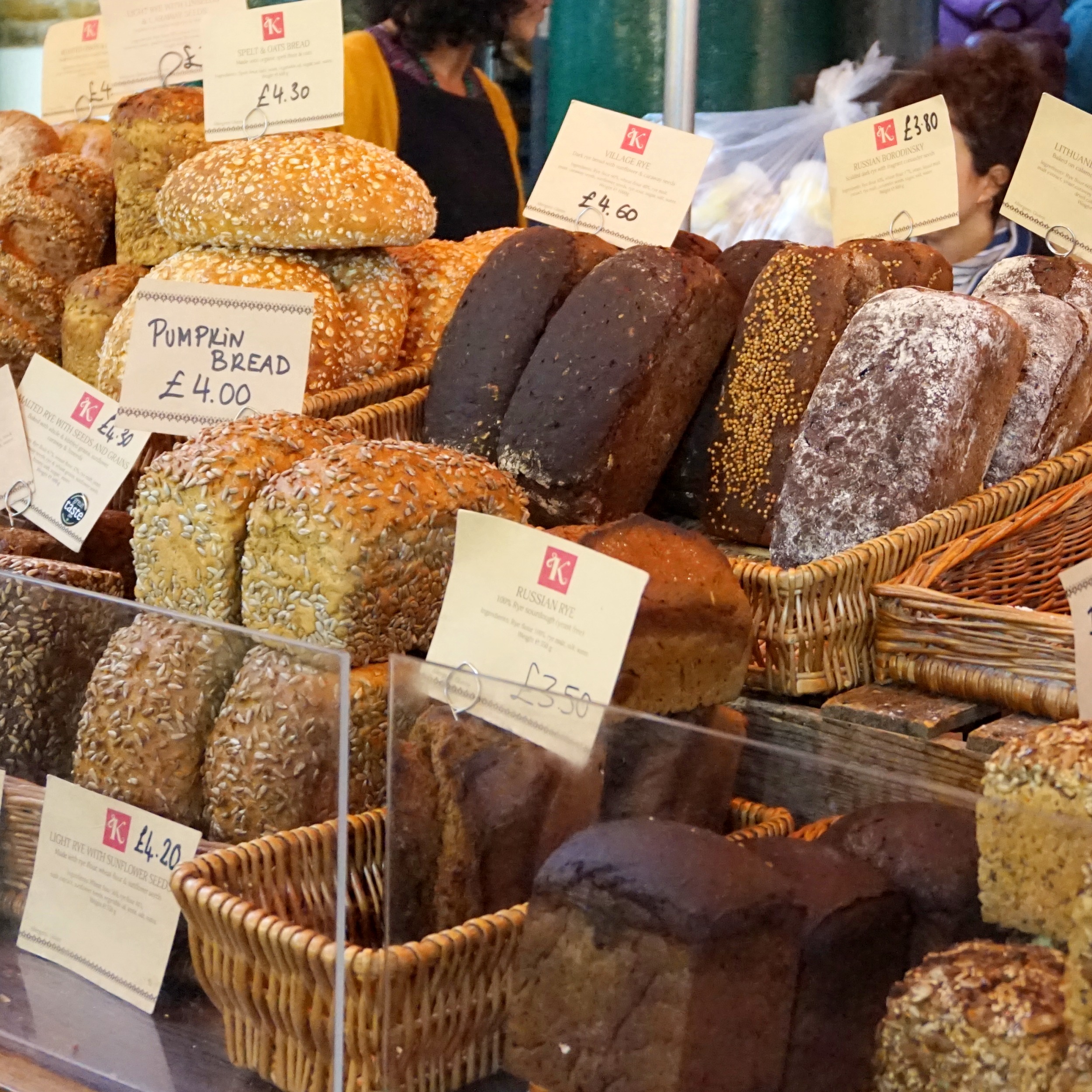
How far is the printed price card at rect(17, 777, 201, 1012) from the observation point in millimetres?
1178

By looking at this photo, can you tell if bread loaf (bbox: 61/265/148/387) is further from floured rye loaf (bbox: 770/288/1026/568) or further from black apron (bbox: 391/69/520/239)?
black apron (bbox: 391/69/520/239)

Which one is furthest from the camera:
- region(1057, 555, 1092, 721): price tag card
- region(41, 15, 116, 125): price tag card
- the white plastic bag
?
the white plastic bag

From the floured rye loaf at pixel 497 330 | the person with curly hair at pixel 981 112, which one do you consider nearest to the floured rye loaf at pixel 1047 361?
the floured rye loaf at pixel 497 330

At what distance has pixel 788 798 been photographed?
92 cm

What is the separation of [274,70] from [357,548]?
1.02 meters

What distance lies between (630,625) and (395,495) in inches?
13.0

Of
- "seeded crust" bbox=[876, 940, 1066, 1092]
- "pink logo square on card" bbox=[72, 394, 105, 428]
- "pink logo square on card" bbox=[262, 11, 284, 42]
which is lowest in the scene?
"seeded crust" bbox=[876, 940, 1066, 1092]

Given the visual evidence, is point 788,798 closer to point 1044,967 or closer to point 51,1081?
point 1044,967

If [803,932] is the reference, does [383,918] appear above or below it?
below

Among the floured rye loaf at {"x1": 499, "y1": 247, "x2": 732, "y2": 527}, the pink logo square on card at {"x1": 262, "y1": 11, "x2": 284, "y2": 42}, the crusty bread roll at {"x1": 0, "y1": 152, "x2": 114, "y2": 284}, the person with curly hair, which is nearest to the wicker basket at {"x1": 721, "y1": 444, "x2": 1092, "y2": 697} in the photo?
the floured rye loaf at {"x1": 499, "y1": 247, "x2": 732, "y2": 527}

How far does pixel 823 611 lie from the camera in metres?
1.37

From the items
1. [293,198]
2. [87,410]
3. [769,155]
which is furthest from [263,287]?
[769,155]

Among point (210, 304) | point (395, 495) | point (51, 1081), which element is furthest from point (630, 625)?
point (210, 304)

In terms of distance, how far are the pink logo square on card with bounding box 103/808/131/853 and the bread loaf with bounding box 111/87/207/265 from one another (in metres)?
1.08
